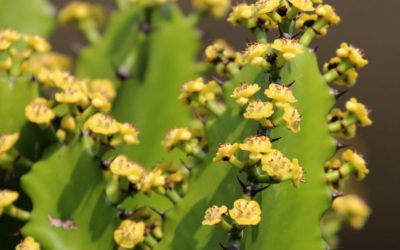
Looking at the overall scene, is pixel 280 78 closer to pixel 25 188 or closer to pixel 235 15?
pixel 235 15

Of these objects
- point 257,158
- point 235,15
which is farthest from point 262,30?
point 257,158

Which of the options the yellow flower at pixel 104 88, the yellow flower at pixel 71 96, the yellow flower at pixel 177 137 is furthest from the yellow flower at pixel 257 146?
the yellow flower at pixel 104 88

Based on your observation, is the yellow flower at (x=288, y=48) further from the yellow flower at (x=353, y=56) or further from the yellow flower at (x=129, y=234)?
the yellow flower at (x=129, y=234)

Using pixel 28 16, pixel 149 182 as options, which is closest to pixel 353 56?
pixel 149 182

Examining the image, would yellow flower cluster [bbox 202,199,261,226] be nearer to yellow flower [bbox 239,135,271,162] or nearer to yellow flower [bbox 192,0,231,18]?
yellow flower [bbox 239,135,271,162]

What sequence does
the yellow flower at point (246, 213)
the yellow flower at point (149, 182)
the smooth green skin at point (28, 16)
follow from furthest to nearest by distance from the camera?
the smooth green skin at point (28, 16), the yellow flower at point (149, 182), the yellow flower at point (246, 213)

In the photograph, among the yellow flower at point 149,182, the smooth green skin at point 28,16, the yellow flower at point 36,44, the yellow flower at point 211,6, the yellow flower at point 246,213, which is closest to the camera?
Answer: the yellow flower at point 246,213
